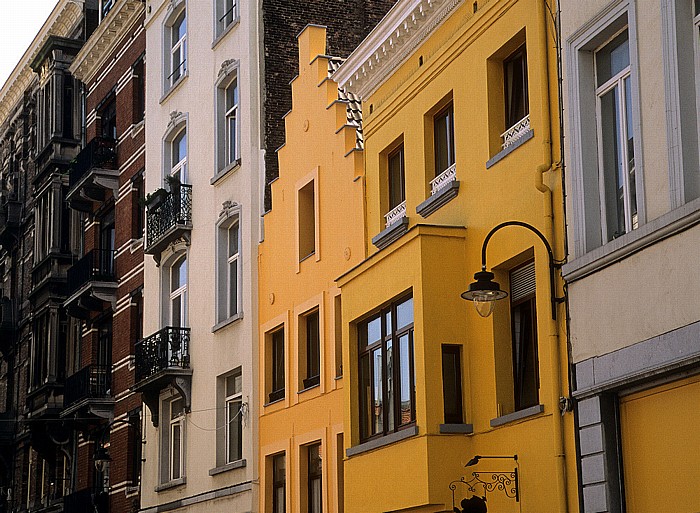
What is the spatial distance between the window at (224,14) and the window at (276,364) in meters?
8.56

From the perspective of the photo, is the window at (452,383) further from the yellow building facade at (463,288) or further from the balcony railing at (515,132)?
the balcony railing at (515,132)

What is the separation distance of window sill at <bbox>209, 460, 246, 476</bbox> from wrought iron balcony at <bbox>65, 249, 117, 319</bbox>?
32.9 feet

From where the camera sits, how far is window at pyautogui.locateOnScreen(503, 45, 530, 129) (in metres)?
19.9

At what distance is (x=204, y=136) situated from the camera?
3472cm

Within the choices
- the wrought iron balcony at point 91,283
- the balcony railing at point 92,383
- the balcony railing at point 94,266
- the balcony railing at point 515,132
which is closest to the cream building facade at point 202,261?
the wrought iron balcony at point 91,283

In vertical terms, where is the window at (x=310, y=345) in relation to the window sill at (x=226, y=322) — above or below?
below

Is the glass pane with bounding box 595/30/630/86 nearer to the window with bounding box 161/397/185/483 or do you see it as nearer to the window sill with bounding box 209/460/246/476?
the window sill with bounding box 209/460/246/476

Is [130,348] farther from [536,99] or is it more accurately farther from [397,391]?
[536,99]

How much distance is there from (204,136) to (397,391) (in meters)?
15.0

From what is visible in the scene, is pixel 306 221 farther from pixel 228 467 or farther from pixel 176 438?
pixel 176 438

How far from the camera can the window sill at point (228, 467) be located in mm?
30300

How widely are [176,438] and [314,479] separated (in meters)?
8.61

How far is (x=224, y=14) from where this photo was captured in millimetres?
34562

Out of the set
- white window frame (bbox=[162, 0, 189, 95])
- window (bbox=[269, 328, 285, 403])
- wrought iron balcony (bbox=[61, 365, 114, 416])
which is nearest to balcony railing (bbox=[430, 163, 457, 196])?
window (bbox=[269, 328, 285, 403])
